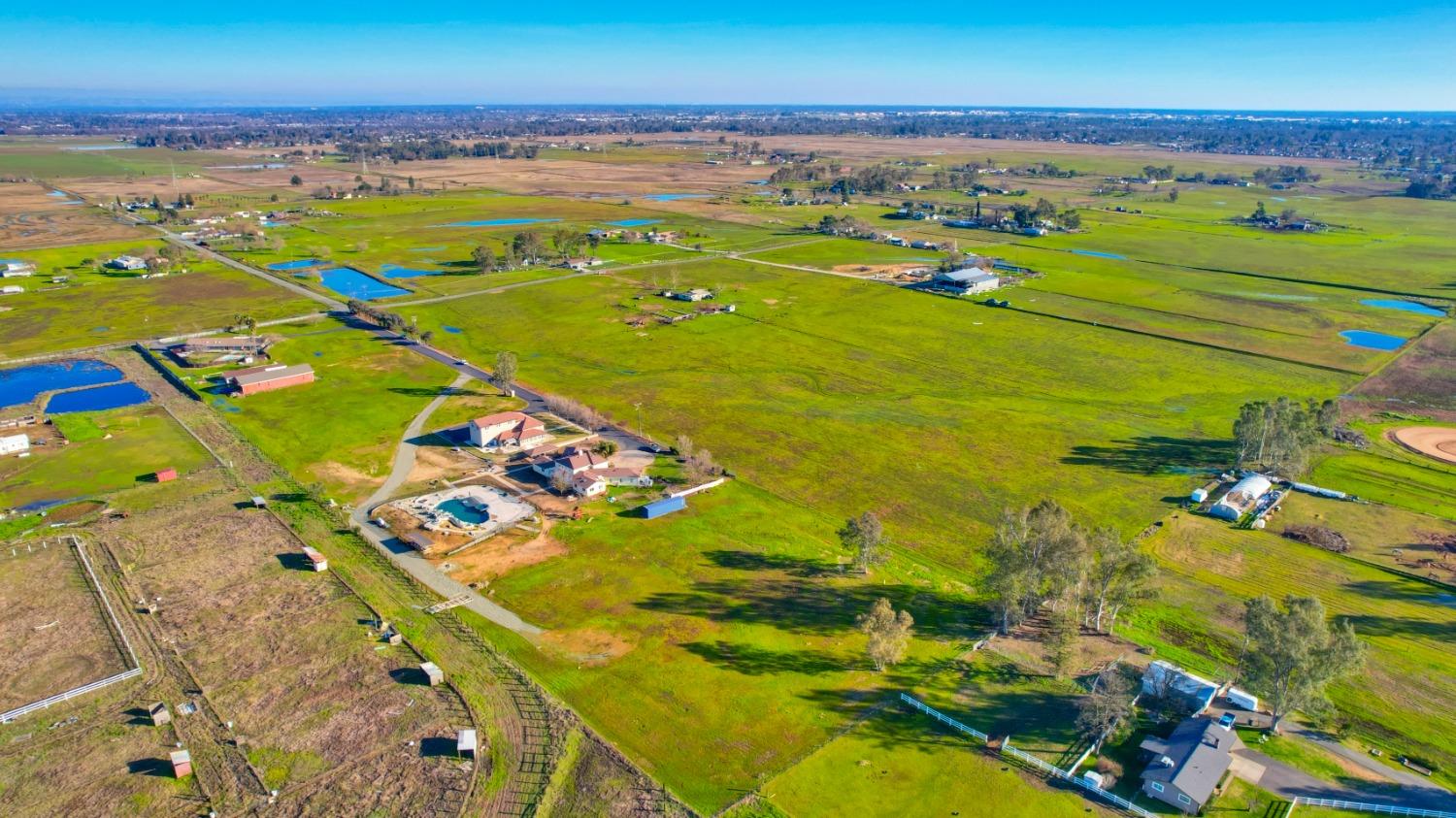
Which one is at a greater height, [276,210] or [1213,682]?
[276,210]

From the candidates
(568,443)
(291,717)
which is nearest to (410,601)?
(291,717)

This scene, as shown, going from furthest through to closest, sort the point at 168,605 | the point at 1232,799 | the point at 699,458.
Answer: the point at 699,458
the point at 168,605
the point at 1232,799

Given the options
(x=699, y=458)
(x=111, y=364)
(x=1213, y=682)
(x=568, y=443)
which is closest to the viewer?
(x=1213, y=682)

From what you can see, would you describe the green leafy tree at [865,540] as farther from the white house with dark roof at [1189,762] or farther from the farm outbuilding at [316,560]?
the farm outbuilding at [316,560]

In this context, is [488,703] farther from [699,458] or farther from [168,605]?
[699,458]

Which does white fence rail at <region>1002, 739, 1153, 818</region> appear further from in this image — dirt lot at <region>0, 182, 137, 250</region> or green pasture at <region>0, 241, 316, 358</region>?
dirt lot at <region>0, 182, 137, 250</region>

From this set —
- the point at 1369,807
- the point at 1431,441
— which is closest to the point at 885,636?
the point at 1369,807
